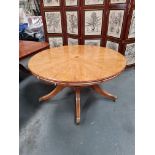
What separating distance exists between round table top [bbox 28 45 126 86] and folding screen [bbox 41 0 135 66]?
0.67 m

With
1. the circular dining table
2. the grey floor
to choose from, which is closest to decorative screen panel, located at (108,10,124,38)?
the circular dining table

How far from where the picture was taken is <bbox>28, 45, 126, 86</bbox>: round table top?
4.71 ft

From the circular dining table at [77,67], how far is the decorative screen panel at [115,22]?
2.13ft

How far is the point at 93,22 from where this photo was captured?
2.63m

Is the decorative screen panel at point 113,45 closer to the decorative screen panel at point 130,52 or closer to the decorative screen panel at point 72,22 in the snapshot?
the decorative screen panel at point 130,52

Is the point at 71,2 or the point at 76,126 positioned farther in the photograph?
the point at 71,2

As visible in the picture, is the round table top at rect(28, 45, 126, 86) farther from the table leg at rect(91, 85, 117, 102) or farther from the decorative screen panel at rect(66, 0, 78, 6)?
the decorative screen panel at rect(66, 0, 78, 6)

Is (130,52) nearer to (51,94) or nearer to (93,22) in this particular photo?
(93,22)

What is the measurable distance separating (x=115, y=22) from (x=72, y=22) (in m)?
0.68

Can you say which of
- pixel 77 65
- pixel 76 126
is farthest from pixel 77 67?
pixel 76 126

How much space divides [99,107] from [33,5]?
2.71 meters

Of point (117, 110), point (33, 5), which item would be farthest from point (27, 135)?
point (33, 5)

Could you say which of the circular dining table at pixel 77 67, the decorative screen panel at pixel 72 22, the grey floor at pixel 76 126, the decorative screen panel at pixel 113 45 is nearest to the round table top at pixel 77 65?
the circular dining table at pixel 77 67
